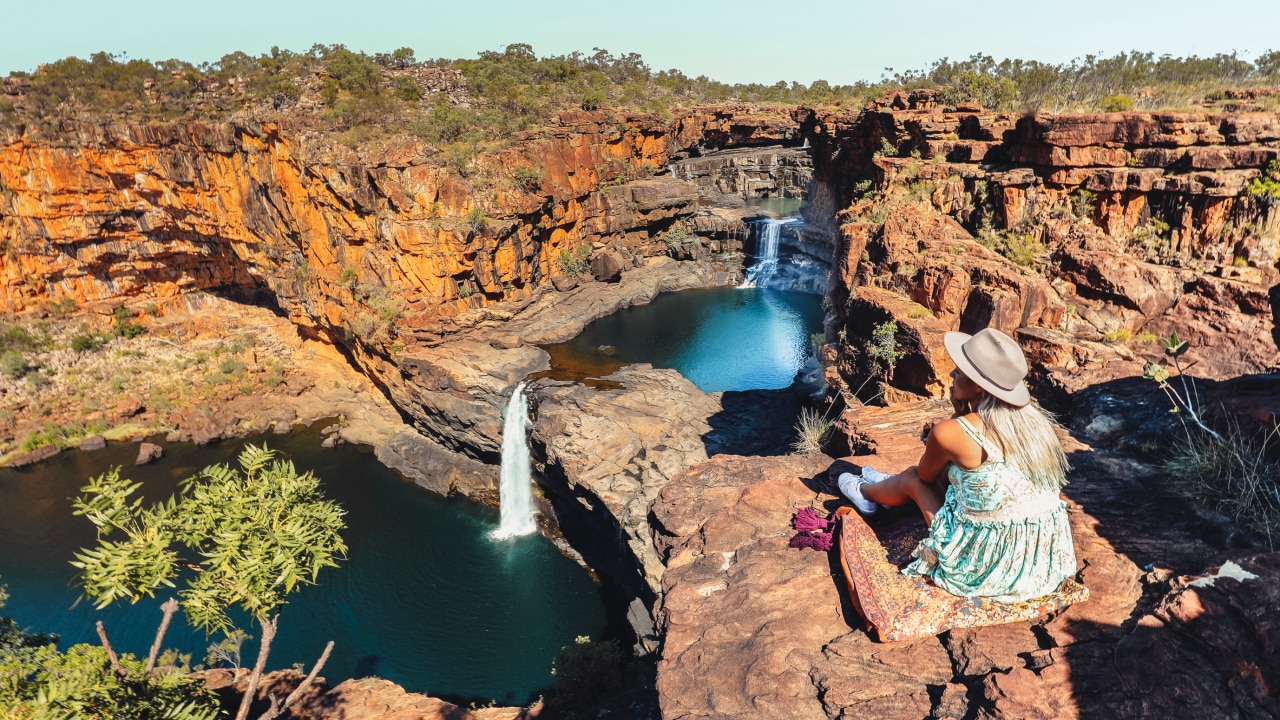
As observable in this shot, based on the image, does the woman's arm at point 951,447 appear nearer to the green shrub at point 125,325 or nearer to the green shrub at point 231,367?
the green shrub at point 231,367

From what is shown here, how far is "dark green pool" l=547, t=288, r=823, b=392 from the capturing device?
78.5ft

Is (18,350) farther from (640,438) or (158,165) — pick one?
(640,438)

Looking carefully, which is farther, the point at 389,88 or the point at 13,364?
the point at 389,88

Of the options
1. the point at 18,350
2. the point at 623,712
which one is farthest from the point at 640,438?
the point at 18,350

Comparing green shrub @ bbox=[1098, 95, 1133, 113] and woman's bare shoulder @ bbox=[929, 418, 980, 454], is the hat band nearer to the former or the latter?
woman's bare shoulder @ bbox=[929, 418, 980, 454]

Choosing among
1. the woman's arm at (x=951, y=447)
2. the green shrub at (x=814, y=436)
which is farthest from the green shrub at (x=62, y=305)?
the woman's arm at (x=951, y=447)

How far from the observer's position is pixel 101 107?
2628 centimetres

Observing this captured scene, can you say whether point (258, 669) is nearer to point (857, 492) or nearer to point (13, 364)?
point (857, 492)

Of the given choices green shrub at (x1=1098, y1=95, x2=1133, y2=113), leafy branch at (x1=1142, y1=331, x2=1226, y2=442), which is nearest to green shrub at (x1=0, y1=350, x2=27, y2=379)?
leafy branch at (x1=1142, y1=331, x2=1226, y2=442)

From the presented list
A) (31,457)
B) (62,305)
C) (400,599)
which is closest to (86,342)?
(62,305)

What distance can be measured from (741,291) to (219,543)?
101 feet

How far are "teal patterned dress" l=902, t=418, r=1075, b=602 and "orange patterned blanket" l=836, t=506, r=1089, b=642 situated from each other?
0.24 feet

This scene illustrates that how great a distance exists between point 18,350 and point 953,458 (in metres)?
34.2

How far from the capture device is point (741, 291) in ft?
114
